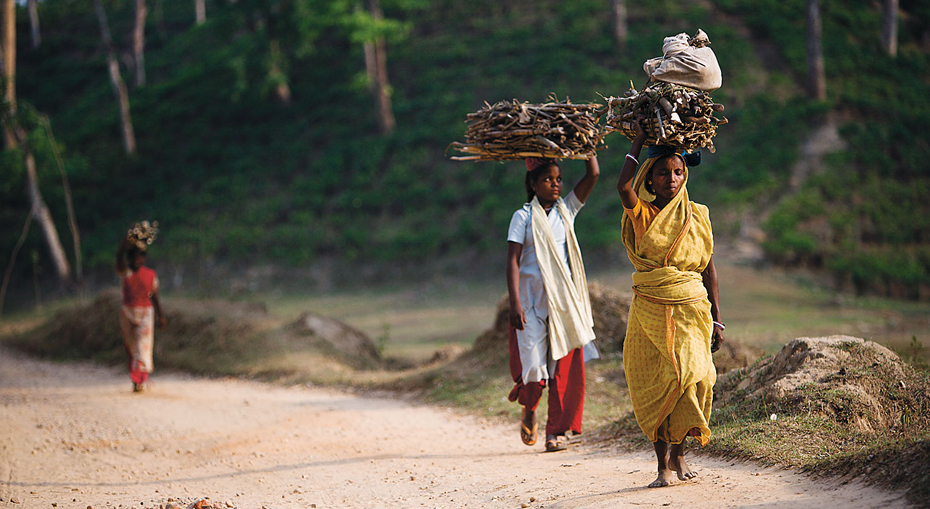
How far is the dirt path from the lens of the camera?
171 inches

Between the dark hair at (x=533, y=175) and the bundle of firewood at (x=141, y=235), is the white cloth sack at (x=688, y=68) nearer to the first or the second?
the dark hair at (x=533, y=175)

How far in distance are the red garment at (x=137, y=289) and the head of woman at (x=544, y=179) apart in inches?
240

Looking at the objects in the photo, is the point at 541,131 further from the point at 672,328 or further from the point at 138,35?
the point at 138,35

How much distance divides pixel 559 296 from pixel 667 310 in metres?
1.53

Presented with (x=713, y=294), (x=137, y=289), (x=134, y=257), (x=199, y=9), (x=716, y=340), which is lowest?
(x=137, y=289)

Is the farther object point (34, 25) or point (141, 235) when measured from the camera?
point (34, 25)

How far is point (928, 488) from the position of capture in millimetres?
3354

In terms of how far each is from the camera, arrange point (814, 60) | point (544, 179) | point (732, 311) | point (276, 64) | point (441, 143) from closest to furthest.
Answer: point (544, 179)
point (732, 311)
point (814, 60)
point (441, 143)
point (276, 64)

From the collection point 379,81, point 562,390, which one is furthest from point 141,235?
point 379,81

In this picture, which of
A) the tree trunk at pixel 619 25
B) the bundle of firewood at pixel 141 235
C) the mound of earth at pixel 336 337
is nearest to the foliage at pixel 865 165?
the tree trunk at pixel 619 25

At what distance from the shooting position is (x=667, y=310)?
4352 mm

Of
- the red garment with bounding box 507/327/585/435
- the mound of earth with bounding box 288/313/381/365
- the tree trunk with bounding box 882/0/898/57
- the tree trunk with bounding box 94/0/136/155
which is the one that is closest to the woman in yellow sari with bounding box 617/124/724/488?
the red garment with bounding box 507/327/585/435

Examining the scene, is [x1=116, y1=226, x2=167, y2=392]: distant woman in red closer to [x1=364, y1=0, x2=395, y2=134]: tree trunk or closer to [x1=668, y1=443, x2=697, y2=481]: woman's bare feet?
[x1=668, y1=443, x2=697, y2=481]: woman's bare feet

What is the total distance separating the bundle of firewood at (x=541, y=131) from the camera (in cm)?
571
